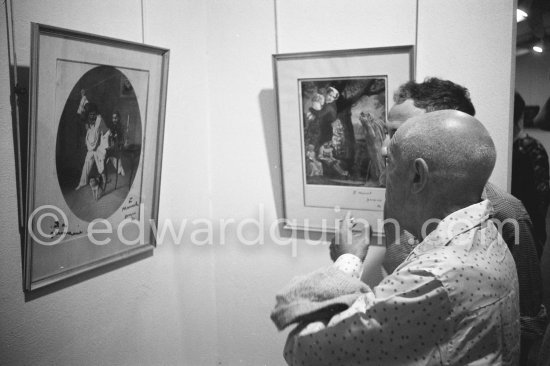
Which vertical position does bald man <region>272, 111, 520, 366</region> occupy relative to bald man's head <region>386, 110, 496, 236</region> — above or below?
below

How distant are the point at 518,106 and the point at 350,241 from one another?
763 mm

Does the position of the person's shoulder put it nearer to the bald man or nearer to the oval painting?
the bald man

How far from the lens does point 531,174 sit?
1408 mm

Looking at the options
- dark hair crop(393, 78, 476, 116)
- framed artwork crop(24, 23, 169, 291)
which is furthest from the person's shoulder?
framed artwork crop(24, 23, 169, 291)

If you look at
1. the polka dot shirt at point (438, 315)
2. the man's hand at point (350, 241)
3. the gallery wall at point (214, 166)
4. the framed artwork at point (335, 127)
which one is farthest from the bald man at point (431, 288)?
the gallery wall at point (214, 166)

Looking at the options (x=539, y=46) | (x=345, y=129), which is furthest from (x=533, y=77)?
(x=345, y=129)

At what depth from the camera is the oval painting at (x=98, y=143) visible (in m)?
1.18

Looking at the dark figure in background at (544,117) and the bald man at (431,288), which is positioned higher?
the dark figure in background at (544,117)

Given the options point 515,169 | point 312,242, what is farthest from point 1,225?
point 515,169

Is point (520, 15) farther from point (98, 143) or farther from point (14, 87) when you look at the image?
point (14, 87)

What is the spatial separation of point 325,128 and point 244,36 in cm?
53

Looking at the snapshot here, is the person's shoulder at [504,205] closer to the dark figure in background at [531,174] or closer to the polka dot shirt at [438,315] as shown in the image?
the dark figure in background at [531,174]

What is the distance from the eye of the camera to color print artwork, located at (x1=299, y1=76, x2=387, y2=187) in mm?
1566

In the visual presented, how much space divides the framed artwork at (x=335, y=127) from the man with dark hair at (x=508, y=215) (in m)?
0.14
